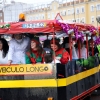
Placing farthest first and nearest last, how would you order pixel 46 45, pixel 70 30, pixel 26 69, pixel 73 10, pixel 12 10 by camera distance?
pixel 12 10 < pixel 73 10 < pixel 46 45 < pixel 70 30 < pixel 26 69

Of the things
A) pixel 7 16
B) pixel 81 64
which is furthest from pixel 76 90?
pixel 7 16

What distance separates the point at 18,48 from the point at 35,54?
1.36ft

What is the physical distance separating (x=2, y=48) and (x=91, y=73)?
9.63ft

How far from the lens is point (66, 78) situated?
7375 millimetres

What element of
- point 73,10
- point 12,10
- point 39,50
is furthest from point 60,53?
point 12,10

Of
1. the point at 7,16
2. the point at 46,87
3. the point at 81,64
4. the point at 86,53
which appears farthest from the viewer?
the point at 7,16

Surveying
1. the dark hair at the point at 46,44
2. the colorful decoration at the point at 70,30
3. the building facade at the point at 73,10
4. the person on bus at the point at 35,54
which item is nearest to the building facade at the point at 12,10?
the building facade at the point at 73,10

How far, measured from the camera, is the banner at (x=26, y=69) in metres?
7.23

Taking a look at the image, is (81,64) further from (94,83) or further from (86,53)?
(94,83)

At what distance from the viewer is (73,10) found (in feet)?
262

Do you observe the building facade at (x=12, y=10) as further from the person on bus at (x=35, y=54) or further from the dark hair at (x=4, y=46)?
the person on bus at (x=35, y=54)

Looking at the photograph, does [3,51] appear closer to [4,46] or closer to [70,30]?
Result: [4,46]

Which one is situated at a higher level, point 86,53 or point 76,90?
point 86,53

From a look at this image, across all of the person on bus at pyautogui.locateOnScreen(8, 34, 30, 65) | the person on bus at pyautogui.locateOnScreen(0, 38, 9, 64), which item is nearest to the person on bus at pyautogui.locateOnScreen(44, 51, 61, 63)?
the person on bus at pyautogui.locateOnScreen(8, 34, 30, 65)
